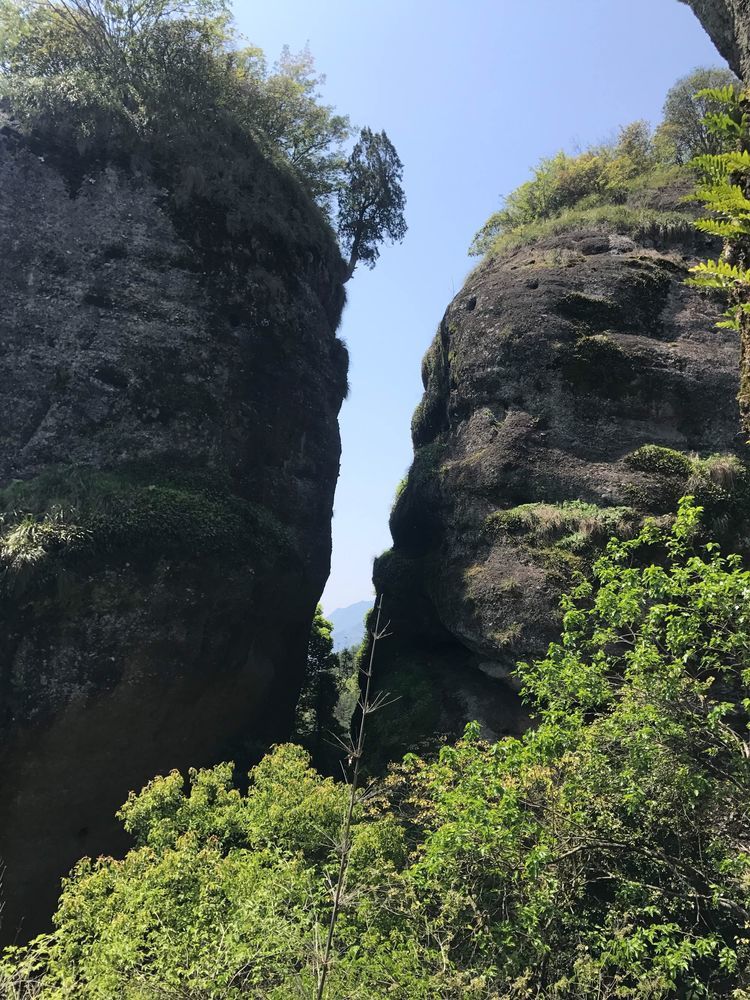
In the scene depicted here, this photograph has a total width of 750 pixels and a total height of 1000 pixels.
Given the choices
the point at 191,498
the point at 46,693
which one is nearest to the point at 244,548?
the point at 191,498

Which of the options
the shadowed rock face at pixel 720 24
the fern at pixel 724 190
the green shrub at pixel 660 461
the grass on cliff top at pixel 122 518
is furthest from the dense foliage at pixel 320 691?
the fern at pixel 724 190

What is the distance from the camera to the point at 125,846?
1429 centimetres

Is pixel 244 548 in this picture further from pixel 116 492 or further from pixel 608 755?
pixel 608 755

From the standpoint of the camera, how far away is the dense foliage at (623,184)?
74.0 ft

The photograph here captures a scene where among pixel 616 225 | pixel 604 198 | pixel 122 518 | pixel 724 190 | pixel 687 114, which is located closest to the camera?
pixel 724 190

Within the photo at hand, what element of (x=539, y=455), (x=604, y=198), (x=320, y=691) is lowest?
(x=320, y=691)

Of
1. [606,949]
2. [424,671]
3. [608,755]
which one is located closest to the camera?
[606,949]

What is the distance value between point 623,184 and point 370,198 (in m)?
12.0

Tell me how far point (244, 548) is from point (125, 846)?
24.1ft

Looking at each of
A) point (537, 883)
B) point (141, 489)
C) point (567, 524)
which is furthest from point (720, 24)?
point (141, 489)

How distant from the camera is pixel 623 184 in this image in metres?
24.1

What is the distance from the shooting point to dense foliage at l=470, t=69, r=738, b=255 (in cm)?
2255

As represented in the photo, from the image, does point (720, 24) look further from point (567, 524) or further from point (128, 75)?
Result: point (128, 75)

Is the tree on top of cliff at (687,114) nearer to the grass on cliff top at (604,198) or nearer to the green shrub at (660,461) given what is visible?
the grass on cliff top at (604,198)
